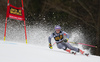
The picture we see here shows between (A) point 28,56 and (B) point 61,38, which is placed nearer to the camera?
(A) point 28,56

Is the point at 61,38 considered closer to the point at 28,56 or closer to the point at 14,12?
the point at 28,56

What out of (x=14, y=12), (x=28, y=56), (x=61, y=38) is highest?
(x=14, y=12)

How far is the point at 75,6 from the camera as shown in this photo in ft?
50.1

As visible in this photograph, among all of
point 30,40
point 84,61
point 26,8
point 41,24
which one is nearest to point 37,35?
point 30,40

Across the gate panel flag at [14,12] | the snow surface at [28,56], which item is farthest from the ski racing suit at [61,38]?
the gate panel flag at [14,12]

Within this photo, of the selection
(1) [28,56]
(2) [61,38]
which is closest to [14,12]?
(2) [61,38]

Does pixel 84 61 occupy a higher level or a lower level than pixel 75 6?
lower

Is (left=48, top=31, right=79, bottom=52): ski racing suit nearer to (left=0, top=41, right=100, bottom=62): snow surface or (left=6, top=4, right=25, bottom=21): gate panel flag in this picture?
(left=0, top=41, right=100, bottom=62): snow surface

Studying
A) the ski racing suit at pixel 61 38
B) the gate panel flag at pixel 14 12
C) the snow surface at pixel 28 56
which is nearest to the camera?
the snow surface at pixel 28 56

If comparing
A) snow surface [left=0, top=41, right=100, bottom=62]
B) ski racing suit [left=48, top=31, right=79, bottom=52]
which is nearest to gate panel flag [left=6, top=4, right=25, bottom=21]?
ski racing suit [left=48, top=31, right=79, bottom=52]

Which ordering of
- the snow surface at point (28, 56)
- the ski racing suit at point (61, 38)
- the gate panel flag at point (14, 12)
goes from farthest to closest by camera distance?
the gate panel flag at point (14, 12)
the ski racing suit at point (61, 38)
the snow surface at point (28, 56)

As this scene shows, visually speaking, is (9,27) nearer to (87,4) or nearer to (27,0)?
(27,0)

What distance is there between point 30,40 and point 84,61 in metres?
8.93

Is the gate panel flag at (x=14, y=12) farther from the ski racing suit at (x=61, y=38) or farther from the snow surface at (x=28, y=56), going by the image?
the snow surface at (x=28, y=56)
